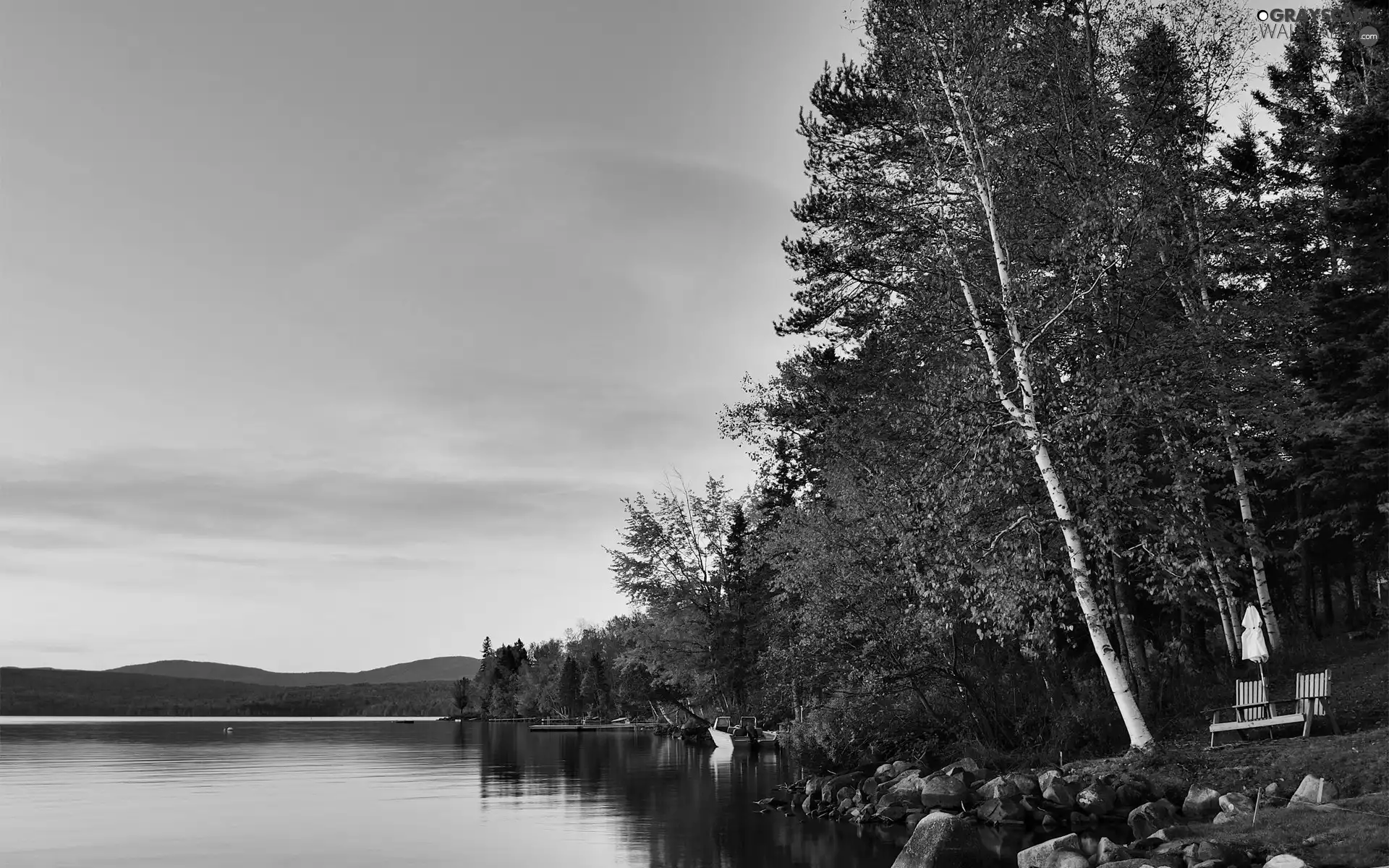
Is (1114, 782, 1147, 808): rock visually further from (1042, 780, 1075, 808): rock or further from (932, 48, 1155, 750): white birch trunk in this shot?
(932, 48, 1155, 750): white birch trunk

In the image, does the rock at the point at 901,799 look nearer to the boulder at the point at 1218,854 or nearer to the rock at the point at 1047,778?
the rock at the point at 1047,778

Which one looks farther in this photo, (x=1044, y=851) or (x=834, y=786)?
(x=834, y=786)

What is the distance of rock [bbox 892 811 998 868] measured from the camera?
1515cm

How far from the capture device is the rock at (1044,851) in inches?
577

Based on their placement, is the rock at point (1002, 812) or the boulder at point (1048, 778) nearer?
the rock at point (1002, 812)

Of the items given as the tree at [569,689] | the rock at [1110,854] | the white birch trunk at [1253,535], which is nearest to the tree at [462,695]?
the tree at [569,689]

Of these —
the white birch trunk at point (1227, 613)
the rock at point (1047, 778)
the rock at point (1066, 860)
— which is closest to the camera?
the rock at point (1066, 860)

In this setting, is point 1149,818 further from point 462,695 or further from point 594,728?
point 462,695

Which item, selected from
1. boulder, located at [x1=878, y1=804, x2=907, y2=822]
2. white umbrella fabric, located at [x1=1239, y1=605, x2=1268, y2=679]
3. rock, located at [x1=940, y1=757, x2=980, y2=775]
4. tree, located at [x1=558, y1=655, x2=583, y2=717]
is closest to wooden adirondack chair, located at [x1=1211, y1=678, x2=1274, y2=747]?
white umbrella fabric, located at [x1=1239, y1=605, x2=1268, y2=679]

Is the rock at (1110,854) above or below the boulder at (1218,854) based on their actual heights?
below

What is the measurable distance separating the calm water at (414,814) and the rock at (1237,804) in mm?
5506

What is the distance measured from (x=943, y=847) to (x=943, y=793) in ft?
21.9

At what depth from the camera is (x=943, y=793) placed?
21.6 meters

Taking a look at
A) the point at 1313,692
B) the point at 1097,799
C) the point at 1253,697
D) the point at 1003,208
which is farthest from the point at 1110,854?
the point at 1003,208
